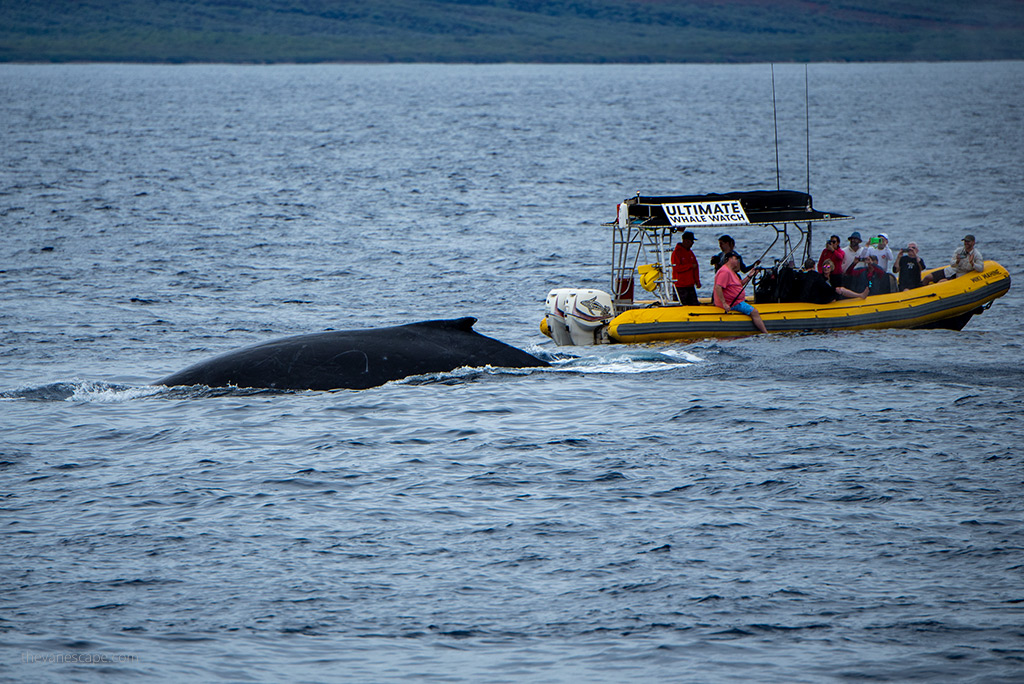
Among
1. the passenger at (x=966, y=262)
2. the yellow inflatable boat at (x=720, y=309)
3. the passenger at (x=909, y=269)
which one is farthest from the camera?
the passenger at (x=909, y=269)

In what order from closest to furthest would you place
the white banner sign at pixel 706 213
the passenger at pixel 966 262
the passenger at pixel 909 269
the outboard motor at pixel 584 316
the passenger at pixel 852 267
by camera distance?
the outboard motor at pixel 584 316, the white banner sign at pixel 706 213, the passenger at pixel 852 267, the passenger at pixel 966 262, the passenger at pixel 909 269

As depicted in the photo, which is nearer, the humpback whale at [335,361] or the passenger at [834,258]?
the humpback whale at [335,361]

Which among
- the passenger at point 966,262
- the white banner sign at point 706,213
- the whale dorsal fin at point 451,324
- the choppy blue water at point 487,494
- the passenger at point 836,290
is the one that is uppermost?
the white banner sign at point 706,213

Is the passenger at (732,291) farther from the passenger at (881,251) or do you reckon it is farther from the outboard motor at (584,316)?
the passenger at (881,251)

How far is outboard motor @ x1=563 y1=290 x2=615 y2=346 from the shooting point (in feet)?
60.2

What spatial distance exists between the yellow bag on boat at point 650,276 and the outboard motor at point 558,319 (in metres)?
1.43

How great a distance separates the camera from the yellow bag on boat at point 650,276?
1922 centimetres

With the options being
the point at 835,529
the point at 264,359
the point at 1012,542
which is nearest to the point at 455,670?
the point at 835,529

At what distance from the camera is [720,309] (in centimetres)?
1811

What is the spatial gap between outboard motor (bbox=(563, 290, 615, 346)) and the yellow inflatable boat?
2 cm

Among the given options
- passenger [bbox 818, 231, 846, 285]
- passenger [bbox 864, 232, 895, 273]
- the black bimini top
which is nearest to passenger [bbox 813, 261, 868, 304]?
passenger [bbox 818, 231, 846, 285]

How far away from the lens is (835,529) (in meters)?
10.2

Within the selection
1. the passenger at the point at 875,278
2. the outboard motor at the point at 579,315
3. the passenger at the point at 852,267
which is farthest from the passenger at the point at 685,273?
the passenger at the point at 875,278

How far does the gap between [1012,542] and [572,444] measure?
476 centimetres
